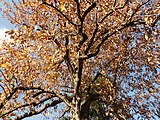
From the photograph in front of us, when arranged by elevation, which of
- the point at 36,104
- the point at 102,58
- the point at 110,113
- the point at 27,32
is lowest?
the point at 110,113

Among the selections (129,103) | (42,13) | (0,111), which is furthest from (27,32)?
(129,103)

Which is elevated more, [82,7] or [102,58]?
[82,7]

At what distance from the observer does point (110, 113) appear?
17.8m

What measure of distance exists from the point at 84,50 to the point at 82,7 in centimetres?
264

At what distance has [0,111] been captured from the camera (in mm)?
15281

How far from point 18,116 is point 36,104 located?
1.36 m

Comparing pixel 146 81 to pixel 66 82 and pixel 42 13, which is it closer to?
pixel 66 82

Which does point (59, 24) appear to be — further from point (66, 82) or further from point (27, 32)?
point (66, 82)

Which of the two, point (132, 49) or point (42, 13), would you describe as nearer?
point (42, 13)

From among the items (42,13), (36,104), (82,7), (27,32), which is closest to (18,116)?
(36,104)

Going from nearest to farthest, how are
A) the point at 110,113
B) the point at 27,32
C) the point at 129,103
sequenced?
the point at 27,32 < the point at 110,113 < the point at 129,103

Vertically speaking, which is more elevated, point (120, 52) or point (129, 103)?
point (120, 52)

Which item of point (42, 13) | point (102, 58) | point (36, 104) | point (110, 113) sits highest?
point (42, 13)

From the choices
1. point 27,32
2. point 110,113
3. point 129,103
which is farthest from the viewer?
point 129,103
